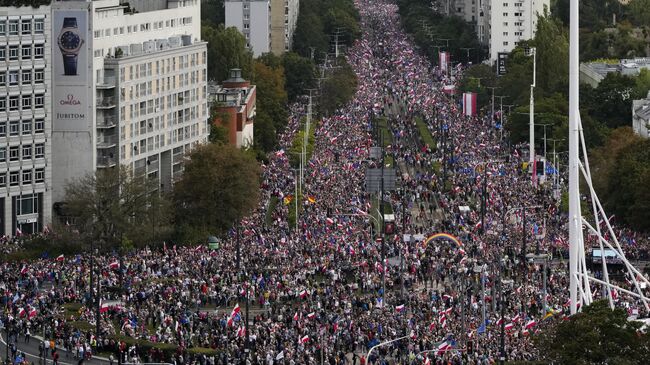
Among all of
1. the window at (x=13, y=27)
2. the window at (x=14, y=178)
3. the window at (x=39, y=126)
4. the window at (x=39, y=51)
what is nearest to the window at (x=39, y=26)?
the window at (x=39, y=51)

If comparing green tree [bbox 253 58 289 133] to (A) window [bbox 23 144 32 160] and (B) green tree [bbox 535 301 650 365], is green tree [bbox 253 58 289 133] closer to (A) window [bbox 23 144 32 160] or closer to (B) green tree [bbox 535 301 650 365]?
(A) window [bbox 23 144 32 160]

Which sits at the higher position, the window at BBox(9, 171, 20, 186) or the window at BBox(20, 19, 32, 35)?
the window at BBox(20, 19, 32, 35)

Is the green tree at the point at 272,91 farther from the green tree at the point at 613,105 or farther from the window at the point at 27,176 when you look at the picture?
the window at the point at 27,176

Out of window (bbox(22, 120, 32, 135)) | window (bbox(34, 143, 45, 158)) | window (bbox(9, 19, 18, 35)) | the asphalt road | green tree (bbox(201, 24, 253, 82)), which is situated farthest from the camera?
green tree (bbox(201, 24, 253, 82))

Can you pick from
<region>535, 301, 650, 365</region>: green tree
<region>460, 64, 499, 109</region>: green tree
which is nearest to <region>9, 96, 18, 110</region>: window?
<region>535, 301, 650, 365</region>: green tree

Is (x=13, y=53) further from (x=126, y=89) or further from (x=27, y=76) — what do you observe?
(x=126, y=89)

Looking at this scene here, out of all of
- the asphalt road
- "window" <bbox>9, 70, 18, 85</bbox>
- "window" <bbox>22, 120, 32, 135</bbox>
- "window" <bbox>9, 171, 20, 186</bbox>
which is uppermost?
"window" <bbox>9, 70, 18, 85</bbox>

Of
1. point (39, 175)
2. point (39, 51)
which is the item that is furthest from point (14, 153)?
point (39, 51)
